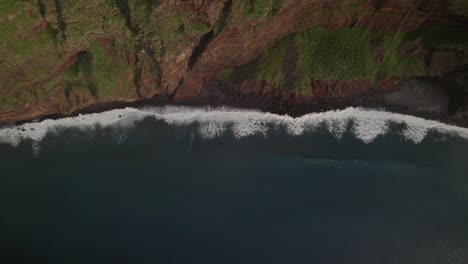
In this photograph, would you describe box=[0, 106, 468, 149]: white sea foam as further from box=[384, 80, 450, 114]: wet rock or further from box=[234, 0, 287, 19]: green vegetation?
box=[234, 0, 287, 19]: green vegetation

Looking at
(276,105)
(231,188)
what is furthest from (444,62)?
(231,188)

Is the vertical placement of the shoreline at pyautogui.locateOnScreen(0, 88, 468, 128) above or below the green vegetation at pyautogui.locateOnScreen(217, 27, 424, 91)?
below

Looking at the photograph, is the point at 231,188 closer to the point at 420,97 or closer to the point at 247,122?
the point at 247,122

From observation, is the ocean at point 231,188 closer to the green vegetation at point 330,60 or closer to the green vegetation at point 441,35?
the green vegetation at point 330,60

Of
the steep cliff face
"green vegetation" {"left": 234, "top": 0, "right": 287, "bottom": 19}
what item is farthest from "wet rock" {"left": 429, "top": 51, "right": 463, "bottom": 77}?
"green vegetation" {"left": 234, "top": 0, "right": 287, "bottom": 19}

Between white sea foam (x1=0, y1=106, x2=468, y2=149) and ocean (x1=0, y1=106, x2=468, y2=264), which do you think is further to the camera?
white sea foam (x1=0, y1=106, x2=468, y2=149)

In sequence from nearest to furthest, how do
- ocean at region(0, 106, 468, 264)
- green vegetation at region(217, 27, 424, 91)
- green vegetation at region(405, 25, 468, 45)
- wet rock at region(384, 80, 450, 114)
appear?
green vegetation at region(405, 25, 468, 45) < green vegetation at region(217, 27, 424, 91) < ocean at region(0, 106, 468, 264) < wet rock at region(384, 80, 450, 114)

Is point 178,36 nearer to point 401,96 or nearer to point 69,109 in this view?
point 69,109

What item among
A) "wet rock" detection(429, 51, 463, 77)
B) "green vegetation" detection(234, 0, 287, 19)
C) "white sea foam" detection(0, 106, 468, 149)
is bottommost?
"white sea foam" detection(0, 106, 468, 149)
